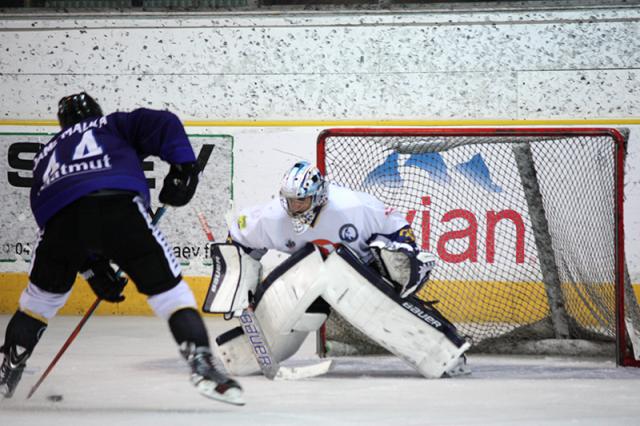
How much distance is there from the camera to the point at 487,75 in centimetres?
632

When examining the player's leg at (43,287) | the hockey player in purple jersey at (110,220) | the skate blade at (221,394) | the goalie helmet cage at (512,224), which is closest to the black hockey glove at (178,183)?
the hockey player in purple jersey at (110,220)

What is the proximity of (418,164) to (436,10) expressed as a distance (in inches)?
37.4

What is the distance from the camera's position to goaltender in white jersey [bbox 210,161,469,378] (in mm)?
4203

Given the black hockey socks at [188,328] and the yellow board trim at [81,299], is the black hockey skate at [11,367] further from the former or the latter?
the yellow board trim at [81,299]

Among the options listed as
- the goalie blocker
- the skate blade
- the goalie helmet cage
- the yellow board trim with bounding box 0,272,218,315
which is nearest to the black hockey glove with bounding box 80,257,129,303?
the goalie blocker

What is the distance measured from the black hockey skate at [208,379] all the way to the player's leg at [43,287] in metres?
0.45

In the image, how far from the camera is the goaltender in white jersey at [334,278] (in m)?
4.20

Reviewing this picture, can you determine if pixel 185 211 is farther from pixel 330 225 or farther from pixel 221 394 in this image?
pixel 221 394

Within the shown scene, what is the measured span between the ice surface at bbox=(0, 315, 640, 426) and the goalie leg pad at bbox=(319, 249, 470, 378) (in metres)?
0.10

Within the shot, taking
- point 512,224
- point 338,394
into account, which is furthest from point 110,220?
point 512,224

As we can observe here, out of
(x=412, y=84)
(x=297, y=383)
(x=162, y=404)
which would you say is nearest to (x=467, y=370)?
(x=297, y=383)

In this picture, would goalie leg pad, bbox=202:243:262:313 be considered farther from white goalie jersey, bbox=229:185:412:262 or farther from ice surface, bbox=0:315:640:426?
ice surface, bbox=0:315:640:426

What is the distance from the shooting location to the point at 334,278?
4203mm

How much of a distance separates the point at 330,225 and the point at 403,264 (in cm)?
32
